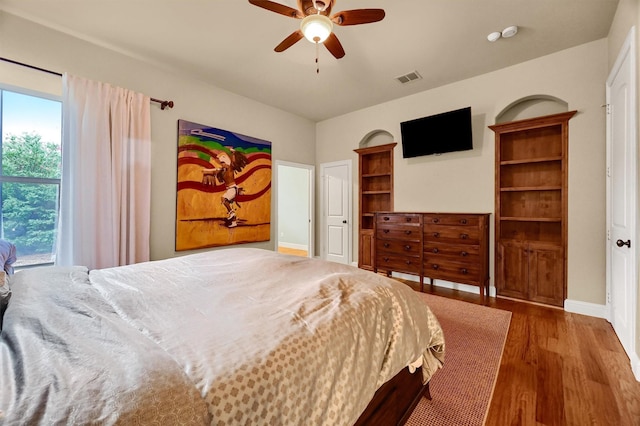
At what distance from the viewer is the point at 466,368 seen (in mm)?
1890

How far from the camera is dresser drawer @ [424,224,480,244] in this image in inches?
129

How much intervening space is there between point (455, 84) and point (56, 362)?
15.1ft

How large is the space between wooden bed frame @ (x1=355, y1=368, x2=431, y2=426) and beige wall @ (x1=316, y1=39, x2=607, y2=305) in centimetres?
275

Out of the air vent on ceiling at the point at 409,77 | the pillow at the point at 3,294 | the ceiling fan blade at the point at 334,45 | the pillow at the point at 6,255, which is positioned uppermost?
the air vent on ceiling at the point at 409,77

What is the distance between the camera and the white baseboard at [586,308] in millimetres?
2768

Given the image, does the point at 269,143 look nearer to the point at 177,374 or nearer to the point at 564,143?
the point at 564,143

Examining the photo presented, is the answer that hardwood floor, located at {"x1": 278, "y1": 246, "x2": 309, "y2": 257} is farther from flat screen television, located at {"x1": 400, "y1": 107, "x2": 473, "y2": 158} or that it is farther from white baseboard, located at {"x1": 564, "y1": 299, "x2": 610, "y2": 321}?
white baseboard, located at {"x1": 564, "y1": 299, "x2": 610, "y2": 321}

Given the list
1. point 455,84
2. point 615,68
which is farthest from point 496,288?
point 455,84

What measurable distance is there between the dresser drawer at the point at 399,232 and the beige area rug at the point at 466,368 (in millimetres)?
1036

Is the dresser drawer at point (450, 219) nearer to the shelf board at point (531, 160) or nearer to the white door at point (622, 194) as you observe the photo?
the shelf board at point (531, 160)

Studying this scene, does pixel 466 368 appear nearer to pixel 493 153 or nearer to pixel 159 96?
pixel 493 153

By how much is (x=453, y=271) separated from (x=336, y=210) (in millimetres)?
2405

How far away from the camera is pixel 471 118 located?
11.9 ft

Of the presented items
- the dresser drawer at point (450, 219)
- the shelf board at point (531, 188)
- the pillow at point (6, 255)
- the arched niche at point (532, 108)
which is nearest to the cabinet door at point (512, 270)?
the dresser drawer at point (450, 219)
